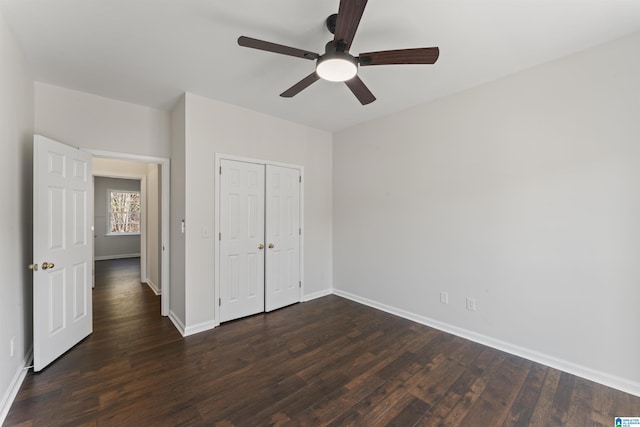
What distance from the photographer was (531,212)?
246 cm

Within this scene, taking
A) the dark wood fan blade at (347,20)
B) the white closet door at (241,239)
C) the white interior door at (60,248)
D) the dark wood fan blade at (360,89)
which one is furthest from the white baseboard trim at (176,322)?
the dark wood fan blade at (347,20)

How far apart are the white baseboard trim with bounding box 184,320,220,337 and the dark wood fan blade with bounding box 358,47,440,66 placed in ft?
10.2

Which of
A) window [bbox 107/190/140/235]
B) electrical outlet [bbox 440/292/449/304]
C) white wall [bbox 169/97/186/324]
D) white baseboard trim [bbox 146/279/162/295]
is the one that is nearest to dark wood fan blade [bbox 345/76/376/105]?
white wall [bbox 169/97/186/324]

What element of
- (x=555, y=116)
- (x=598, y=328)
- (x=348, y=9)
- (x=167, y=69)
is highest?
(x=167, y=69)

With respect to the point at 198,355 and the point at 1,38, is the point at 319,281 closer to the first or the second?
the point at 198,355

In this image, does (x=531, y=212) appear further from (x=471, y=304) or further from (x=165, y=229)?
(x=165, y=229)

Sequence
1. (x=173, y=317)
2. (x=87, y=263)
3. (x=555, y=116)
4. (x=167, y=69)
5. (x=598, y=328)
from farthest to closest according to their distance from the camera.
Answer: (x=173, y=317), (x=87, y=263), (x=167, y=69), (x=555, y=116), (x=598, y=328)

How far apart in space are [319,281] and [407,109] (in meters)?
2.86

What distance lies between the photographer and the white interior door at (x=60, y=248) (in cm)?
223

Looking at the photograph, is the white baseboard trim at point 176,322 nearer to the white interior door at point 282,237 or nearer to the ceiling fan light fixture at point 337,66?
the white interior door at point 282,237

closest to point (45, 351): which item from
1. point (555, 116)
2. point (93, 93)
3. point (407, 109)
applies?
point (93, 93)

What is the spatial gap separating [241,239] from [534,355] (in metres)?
3.32

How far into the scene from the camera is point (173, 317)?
3314mm

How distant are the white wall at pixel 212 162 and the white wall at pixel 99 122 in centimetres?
75
